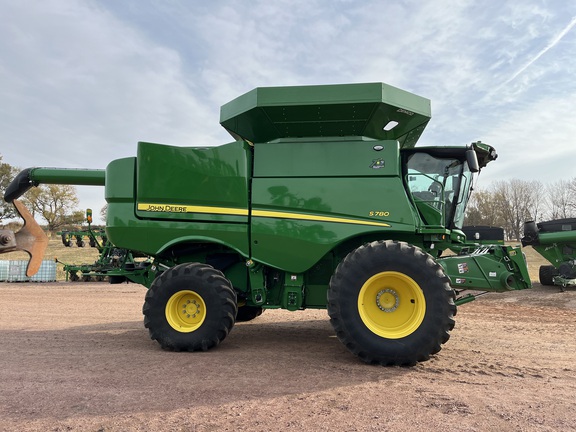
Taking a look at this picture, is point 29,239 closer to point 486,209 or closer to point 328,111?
point 328,111

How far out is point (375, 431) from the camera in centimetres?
293

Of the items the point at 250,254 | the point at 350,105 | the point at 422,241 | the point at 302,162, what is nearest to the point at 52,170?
the point at 250,254

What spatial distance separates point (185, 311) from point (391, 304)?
2.75 m

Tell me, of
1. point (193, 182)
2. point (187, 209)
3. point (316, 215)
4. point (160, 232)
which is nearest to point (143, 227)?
point (160, 232)

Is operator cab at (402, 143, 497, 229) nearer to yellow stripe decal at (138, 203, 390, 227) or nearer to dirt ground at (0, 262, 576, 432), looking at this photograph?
yellow stripe decal at (138, 203, 390, 227)

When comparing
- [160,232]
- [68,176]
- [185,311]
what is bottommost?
[185,311]

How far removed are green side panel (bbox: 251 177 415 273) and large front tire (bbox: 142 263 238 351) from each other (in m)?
0.72

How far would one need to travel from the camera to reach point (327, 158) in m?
5.43

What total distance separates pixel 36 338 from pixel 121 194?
279 cm

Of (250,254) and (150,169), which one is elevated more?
(150,169)

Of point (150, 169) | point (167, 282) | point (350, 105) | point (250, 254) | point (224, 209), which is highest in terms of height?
point (350, 105)

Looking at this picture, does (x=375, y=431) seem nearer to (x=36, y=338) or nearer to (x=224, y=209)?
(x=224, y=209)

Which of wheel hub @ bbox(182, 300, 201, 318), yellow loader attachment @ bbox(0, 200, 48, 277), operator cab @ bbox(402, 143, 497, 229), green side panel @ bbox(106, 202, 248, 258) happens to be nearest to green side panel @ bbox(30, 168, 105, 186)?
yellow loader attachment @ bbox(0, 200, 48, 277)

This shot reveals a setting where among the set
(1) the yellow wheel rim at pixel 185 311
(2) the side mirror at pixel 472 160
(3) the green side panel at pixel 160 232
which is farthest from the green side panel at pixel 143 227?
(2) the side mirror at pixel 472 160
